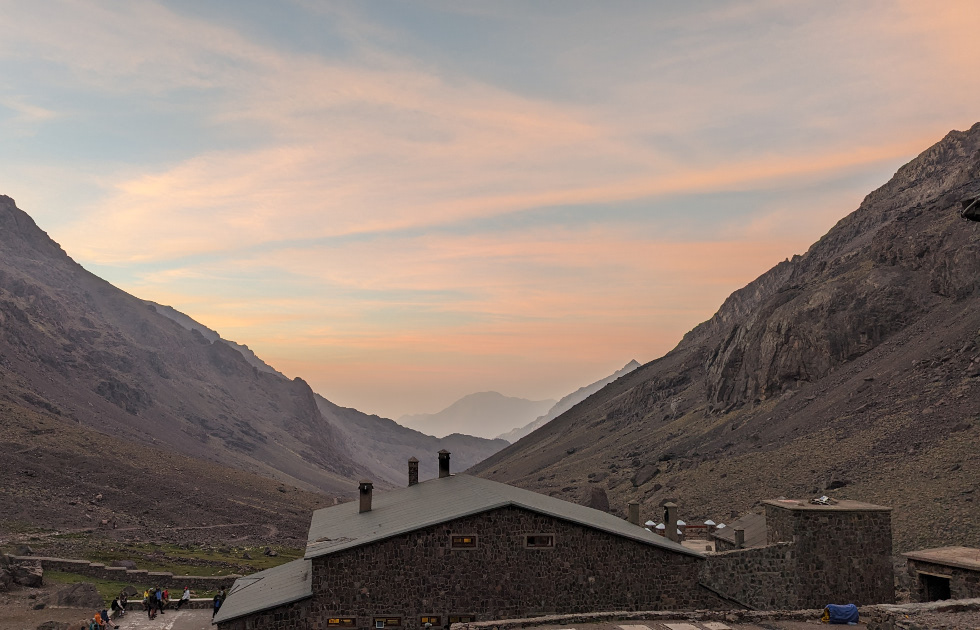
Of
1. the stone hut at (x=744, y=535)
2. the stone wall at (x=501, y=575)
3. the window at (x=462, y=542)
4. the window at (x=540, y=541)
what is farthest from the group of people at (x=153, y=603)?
the stone hut at (x=744, y=535)

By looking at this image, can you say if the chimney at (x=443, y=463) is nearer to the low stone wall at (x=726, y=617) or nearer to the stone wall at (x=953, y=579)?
the low stone wall at (x=726, y=617)

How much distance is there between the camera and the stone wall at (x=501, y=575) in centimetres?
2609

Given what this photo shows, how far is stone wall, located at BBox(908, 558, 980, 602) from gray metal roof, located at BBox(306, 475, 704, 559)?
27.5 ft

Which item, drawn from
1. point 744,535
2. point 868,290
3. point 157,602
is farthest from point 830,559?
point 868,290

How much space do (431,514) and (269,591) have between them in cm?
712

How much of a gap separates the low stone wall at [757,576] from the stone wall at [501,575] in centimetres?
225

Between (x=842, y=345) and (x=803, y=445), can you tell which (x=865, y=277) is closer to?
(x=842, y=345)

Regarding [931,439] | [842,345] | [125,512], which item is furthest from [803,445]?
[125,512]

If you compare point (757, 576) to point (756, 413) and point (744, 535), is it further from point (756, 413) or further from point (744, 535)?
point (756, 413)

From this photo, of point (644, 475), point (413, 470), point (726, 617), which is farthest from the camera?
point (644, 475)

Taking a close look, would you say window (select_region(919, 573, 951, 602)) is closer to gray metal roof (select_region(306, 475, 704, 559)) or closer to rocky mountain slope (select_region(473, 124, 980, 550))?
gray metal roof (select_region(306, 475, 704, 559))

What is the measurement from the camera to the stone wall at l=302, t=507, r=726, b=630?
26094 millimetres

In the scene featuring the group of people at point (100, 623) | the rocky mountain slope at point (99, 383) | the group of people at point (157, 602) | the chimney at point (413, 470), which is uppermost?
the rocky mountain slope at point (99, 383)

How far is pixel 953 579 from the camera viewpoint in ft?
85.9
